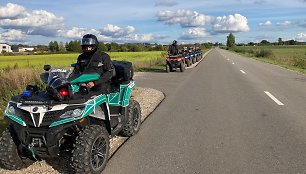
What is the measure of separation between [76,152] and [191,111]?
511 cm

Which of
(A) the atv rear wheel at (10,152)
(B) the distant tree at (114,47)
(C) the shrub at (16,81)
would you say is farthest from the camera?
(B) the distant tree at (114,47)

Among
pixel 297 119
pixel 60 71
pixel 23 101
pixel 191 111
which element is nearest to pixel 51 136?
pixel 23 101

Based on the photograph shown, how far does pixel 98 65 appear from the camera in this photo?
533 centimetres

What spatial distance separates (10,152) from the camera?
4.22 metres

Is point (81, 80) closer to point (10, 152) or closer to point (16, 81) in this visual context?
point (10, 152)

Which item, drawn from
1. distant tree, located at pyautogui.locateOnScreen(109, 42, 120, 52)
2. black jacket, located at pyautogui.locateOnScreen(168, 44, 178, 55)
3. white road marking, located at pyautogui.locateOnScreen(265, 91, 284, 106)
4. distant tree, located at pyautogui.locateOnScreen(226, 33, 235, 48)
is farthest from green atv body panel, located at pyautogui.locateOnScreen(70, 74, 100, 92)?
distant tree, located at pyautogui.locateOnScreen(226, 33, 235, 48)

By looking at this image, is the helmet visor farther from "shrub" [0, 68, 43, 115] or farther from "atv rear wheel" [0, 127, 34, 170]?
"shrub" [0, 68, 43, 115]

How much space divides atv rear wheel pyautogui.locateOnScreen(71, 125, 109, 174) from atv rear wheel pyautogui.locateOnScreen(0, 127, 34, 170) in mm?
782

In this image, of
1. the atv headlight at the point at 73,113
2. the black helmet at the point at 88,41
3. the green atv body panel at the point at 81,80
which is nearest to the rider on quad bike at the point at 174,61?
the black helmet at the point at 88,41

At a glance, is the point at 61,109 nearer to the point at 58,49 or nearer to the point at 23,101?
the point at 23,101

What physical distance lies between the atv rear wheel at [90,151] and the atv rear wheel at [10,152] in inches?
30.8

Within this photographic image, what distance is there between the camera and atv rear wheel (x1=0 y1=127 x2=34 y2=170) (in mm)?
4215

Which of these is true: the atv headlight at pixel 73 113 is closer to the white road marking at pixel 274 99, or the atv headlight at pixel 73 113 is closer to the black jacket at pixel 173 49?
the white road marking at pixel 274 99

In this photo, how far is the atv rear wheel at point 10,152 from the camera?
4.21 meters
